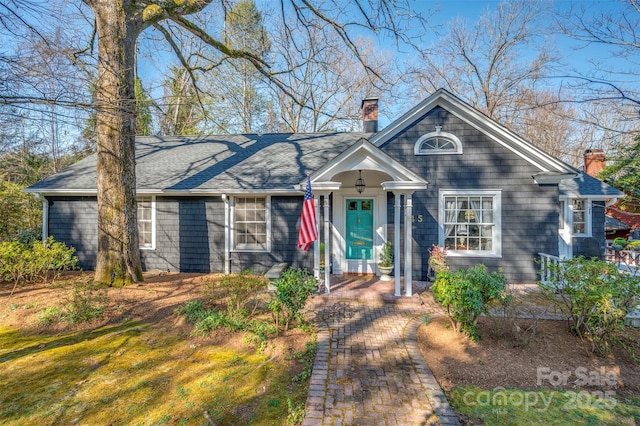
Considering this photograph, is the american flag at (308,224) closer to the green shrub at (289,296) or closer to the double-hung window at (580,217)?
the green shrub at (289,296)

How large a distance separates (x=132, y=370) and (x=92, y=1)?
313 inches

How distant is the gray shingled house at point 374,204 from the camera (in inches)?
294

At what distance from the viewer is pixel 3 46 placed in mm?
3973

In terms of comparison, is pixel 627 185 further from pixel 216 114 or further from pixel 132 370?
pixel 216 114

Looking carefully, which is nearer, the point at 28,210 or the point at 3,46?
the point at 3,46

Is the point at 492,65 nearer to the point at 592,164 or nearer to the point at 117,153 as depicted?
the point at 592,164

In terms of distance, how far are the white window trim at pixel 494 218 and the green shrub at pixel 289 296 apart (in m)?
4.79

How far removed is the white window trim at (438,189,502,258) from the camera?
7645 millimetres

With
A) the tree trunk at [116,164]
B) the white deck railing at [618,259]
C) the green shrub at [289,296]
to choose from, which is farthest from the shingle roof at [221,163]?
the white deck railing at [618,259]

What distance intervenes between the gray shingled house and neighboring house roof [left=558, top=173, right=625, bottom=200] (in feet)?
0.11

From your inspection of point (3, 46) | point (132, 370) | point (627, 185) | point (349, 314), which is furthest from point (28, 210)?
point (627, 185)

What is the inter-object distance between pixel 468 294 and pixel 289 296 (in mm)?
2688

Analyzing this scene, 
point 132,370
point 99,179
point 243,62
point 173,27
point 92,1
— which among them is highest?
point 243,62

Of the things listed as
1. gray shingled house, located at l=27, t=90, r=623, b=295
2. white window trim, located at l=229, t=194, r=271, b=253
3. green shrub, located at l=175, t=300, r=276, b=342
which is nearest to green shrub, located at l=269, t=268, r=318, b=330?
green shrub, located at l=175, t=300, r=276, b=342
